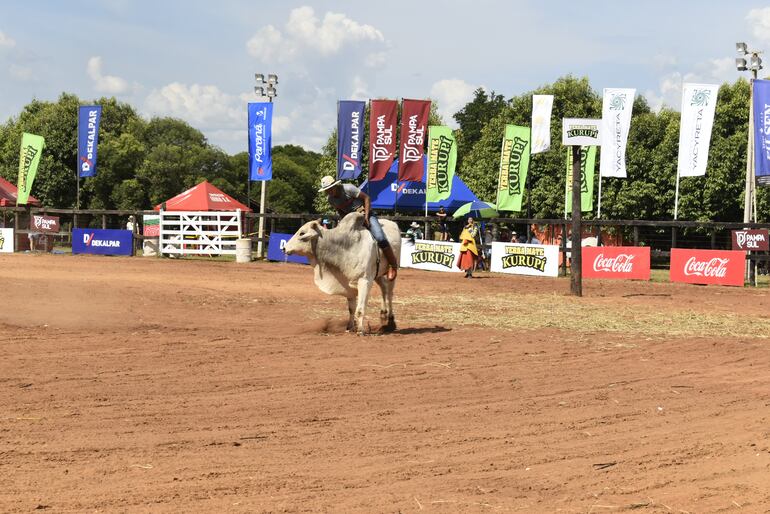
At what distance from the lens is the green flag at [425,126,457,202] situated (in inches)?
1501

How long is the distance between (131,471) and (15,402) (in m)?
2.62

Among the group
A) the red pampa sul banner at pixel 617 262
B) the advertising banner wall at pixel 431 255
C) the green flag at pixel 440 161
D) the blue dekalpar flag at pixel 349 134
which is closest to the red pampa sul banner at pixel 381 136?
the blue dekalpar flag at pixel 349 134

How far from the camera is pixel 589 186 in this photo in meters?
41.1

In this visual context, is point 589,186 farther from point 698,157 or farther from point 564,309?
point 564,309


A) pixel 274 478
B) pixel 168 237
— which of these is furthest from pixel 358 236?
pixel 168 237

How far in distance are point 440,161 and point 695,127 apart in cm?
1031

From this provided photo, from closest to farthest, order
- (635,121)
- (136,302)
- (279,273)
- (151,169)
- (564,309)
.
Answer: (136,302), (564,309), (279,273), (635,121), (151,169)

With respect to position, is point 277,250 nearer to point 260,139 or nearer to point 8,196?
point 260,139

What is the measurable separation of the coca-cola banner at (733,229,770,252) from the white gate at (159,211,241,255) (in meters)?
19.3

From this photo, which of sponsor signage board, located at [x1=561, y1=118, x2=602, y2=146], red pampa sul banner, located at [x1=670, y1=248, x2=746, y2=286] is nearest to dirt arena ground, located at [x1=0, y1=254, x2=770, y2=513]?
sponsor signage board, located at [x1=561, y1=118, x2=602, y2=146]

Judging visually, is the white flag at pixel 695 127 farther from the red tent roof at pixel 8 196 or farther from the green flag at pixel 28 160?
the red tent roof at pixel 8 196

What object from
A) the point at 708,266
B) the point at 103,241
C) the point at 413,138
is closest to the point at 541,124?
the point at 413,138

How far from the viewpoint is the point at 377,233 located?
14.2 meters

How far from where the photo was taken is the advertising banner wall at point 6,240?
4038 cm
